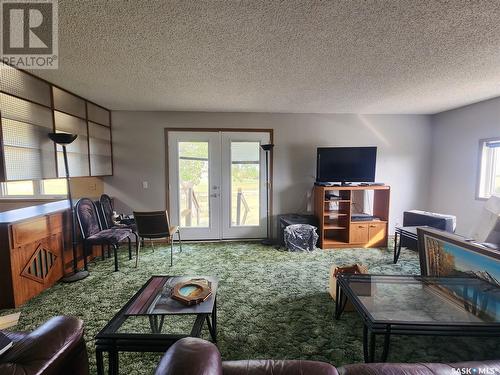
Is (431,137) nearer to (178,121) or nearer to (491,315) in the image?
(491,315)

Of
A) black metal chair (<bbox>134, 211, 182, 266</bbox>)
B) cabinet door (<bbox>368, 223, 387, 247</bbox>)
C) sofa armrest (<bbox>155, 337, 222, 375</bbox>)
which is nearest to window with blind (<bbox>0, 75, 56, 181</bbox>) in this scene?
black metal chair (<bbox>134, 211, 182, 266</bbox>)

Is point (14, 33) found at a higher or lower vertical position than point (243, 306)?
higher

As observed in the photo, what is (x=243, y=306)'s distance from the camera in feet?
7.75

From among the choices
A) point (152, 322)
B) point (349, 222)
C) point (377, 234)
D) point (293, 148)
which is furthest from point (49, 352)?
point (377, 234)

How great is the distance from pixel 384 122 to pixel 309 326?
401 centimetres

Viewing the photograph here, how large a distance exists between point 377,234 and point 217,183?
2.90 m

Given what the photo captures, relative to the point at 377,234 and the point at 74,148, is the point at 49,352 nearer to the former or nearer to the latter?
the point at 74,148

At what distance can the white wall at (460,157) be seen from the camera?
371 centimetres

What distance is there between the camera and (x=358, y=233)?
412cm

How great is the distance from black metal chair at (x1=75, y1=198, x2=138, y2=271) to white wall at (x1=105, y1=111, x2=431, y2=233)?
0.90 m

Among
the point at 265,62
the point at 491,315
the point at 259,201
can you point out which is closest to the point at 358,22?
the point at 265,62

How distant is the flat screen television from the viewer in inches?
162

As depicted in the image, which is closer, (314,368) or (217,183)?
(314,368)

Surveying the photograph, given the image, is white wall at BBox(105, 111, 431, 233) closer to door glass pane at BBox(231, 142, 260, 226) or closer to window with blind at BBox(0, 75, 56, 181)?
door glass pane at BBox(231, 142, 260, 226)
